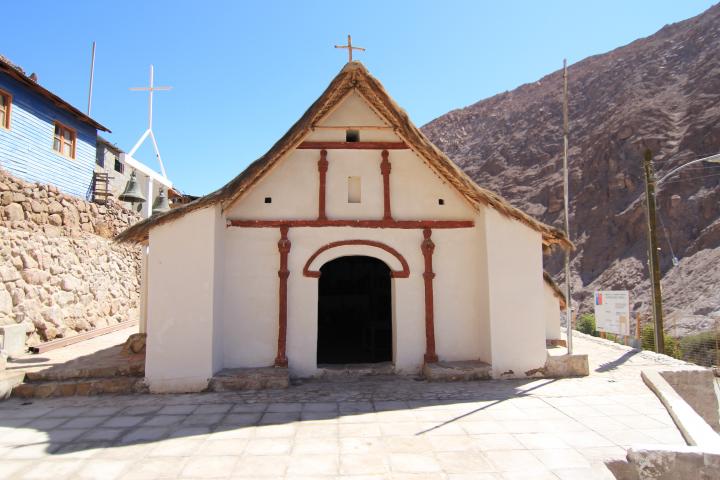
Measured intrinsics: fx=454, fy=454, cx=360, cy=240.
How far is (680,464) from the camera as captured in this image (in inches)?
169

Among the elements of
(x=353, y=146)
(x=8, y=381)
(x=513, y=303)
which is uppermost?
(x=353, y=146)

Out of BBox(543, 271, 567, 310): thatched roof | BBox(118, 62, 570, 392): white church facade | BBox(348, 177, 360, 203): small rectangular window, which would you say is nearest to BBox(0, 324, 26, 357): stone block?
BBox(118, 62, 570, 392): white church facade

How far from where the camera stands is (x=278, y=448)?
5.05 meters

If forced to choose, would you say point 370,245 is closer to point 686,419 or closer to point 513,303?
point 513,303

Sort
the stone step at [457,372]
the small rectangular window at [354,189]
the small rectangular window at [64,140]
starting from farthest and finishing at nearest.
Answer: the small rectangular window at [64,140]
the small rectangular window at [354,189]
the stone step at [457,372]

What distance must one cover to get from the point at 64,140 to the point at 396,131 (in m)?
11.4

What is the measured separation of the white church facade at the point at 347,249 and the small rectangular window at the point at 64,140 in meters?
8.24

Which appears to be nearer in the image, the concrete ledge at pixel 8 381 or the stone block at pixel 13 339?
the concrete ledge at pixel 8 381

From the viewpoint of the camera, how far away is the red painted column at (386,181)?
340 inches

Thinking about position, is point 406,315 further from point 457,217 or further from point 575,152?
point 575,152

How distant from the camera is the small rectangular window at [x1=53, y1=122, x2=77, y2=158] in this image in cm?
1378

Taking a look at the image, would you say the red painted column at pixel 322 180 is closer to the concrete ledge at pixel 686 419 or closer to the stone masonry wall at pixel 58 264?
the concrete ledge at pixel 686 419

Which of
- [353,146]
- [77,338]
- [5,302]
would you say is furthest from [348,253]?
[5,302]

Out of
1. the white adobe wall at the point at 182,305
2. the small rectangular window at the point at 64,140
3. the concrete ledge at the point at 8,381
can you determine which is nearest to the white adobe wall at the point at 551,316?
the white adobe wall at the point at 182,305
